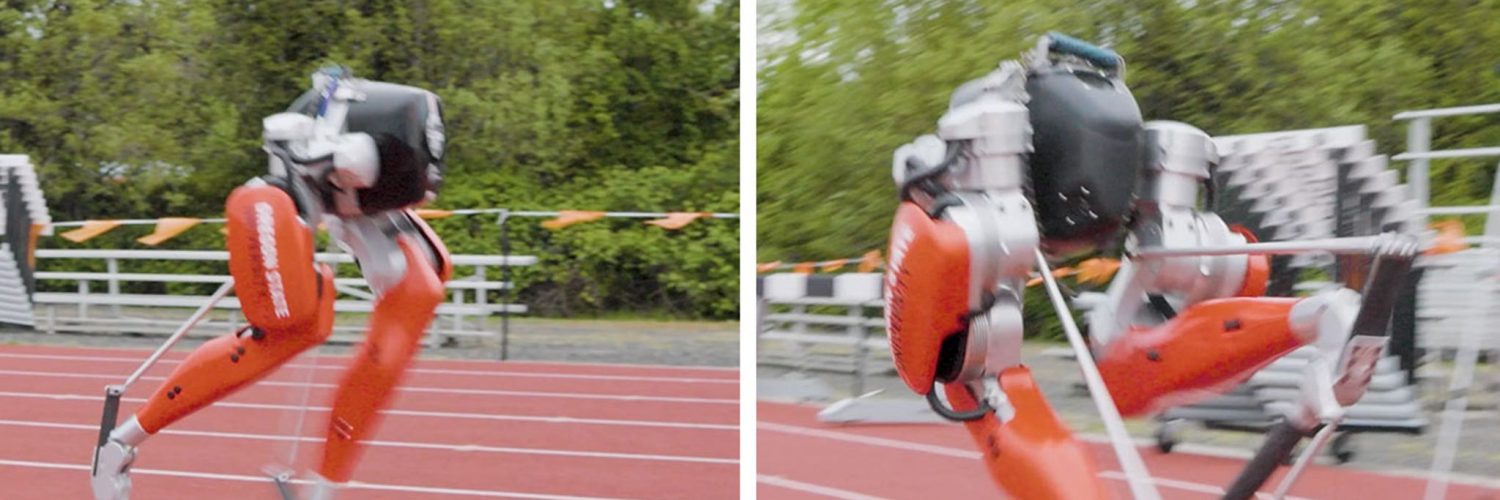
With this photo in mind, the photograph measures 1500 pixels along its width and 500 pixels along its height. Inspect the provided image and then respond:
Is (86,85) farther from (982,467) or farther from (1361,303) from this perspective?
(1361,303)

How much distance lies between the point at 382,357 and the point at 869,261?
35.8 inches

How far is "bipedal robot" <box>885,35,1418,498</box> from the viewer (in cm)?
255

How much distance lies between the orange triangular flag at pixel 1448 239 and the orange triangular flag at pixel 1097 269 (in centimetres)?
45

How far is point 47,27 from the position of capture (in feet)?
15.8

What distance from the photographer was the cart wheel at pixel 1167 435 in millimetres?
2928

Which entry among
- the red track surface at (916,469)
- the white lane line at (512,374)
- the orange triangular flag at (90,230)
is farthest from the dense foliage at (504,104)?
the red track surface at (916,469)

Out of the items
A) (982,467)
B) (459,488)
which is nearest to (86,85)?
(459,488)

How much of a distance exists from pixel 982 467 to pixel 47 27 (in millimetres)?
3153

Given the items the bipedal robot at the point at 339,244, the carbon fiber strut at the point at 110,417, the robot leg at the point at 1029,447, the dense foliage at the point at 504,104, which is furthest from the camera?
the dense foliage at the point at 504,104

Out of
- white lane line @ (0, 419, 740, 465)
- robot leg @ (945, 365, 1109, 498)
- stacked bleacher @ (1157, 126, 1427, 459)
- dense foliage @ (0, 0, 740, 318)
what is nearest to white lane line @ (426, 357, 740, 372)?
dense foliage @ (0, 0, 740, 318)

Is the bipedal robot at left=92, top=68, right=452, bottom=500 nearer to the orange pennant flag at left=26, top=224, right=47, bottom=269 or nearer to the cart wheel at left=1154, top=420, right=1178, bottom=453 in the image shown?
the cart wheel at left=1154, top=420, right=1178, bottom=453

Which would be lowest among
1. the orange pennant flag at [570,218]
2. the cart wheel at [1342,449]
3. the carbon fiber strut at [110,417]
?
the carbon fiber strut at [110,417]

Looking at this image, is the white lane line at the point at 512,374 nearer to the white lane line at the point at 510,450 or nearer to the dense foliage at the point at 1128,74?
the white lane line at the point at 510,450

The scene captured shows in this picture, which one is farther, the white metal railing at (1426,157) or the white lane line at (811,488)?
the white lane line at (811,488)
